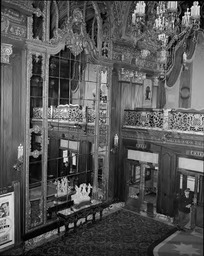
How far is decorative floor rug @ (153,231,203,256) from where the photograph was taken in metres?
5.63

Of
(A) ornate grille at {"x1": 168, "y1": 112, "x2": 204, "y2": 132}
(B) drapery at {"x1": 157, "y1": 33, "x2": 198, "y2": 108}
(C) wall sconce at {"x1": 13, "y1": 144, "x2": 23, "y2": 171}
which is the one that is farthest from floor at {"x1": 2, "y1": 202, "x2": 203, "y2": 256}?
(B) drapery at {"x1": 157, "y1": 33, "x2": 198, "y2": 108}

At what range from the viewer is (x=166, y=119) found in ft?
31.5

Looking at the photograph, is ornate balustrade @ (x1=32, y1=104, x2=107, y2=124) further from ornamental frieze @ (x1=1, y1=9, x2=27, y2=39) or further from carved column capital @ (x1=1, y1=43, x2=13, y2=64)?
ornamental frieze @ (x1=1, y1=9, x2=27, y2=39)

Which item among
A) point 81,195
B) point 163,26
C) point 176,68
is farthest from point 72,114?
point 176,68

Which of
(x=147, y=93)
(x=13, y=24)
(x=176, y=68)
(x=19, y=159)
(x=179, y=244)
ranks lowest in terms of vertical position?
(x=179, y=244)

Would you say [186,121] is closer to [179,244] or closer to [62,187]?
[179,244]

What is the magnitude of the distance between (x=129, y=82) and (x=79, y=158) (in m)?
3.48

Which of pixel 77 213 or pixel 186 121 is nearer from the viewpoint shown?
pixel 77 213

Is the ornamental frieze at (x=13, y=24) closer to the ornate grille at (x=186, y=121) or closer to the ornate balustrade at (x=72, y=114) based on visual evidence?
the ornate balustrade at (x=72, y=114)

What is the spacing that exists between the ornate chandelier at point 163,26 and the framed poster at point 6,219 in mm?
5237

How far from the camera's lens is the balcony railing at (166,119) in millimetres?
8875

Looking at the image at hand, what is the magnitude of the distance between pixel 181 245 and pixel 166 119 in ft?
13.4

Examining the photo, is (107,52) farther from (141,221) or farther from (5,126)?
(141,221)

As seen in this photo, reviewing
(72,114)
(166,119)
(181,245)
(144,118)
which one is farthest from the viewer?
(144,118)
